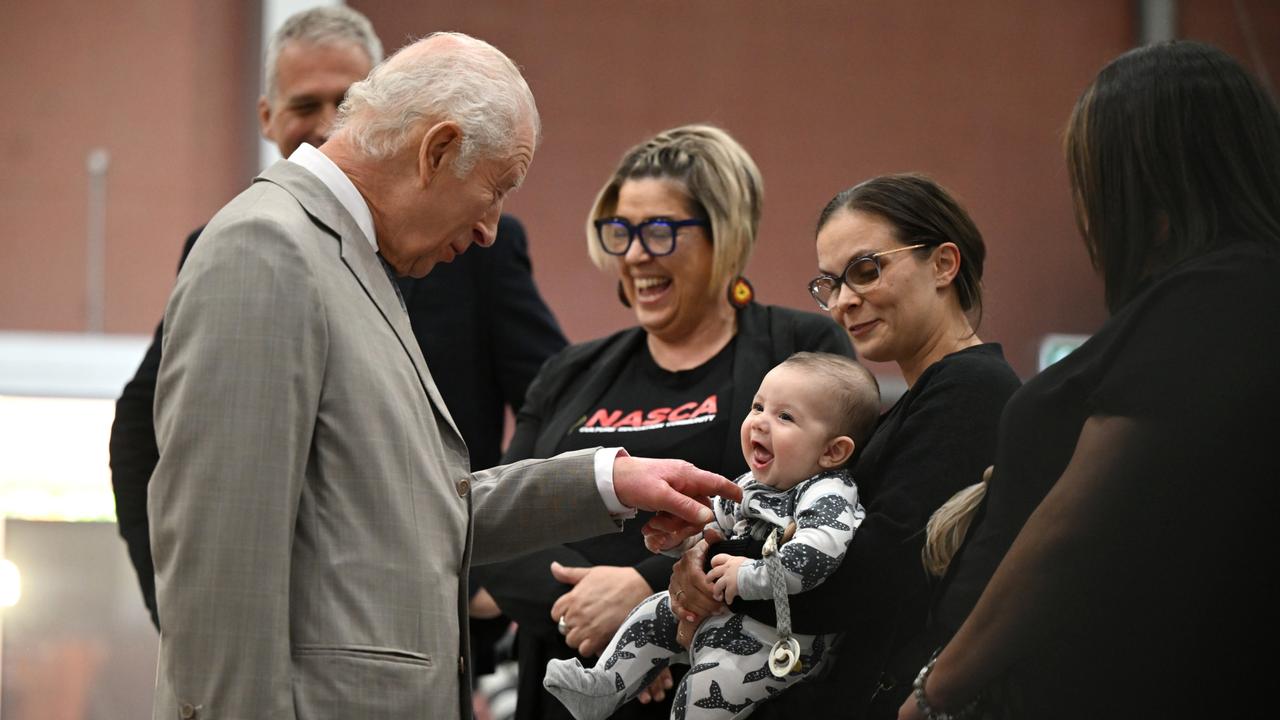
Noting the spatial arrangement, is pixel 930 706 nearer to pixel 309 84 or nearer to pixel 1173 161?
pixel 1173 161

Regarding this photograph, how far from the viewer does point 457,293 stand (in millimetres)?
3227

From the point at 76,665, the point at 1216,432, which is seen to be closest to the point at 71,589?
the point at 76,665

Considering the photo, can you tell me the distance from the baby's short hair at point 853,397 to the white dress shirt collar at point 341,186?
27.0 inches

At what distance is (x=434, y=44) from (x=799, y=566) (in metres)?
0.92

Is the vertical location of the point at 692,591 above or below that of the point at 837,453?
below

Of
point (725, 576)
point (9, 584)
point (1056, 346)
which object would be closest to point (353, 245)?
point (725, 576)

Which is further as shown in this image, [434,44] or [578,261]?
[578,261]

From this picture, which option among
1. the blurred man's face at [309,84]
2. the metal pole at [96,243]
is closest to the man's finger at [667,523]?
the blurred man's face at [309,84]

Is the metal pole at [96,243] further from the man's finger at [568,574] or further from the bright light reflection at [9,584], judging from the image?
the man's finger at [568,574]

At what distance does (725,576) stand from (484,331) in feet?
4.33

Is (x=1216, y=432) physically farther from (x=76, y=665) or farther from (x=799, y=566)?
(x=76, y=665)

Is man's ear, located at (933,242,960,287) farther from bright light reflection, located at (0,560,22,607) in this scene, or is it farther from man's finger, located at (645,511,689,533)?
bright light reflection, located at (0,560,22,607)

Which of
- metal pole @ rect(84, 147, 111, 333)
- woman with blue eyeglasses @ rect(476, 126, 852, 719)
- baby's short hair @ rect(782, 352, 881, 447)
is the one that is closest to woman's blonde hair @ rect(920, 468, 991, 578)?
baby's short hair @ rect(782, 352, 881, 447)

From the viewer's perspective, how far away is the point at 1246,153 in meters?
1.65
